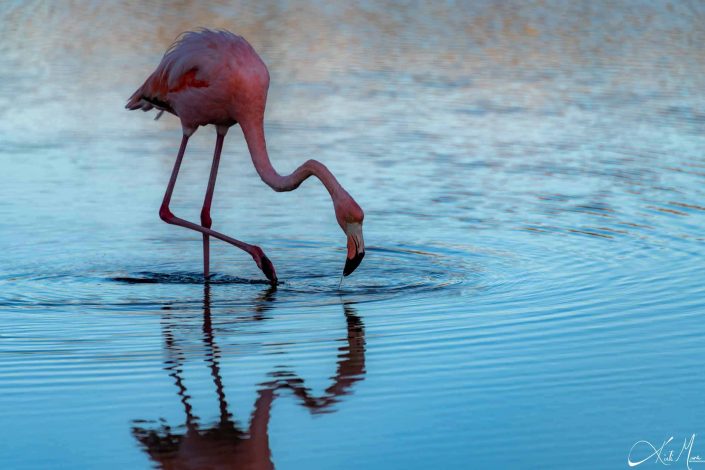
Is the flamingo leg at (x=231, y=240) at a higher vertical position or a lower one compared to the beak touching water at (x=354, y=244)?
lower

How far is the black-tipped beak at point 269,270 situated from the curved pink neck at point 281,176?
0.44m

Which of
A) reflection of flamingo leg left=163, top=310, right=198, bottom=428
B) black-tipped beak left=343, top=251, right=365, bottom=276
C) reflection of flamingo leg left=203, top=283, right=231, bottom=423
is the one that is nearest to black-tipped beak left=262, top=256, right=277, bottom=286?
reflection of flamingo leg left=203, top=283, right=231, bottom=423

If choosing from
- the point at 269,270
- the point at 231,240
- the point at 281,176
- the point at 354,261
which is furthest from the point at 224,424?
the point at 231,240

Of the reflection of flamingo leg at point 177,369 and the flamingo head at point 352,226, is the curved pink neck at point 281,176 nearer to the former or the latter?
the flamingo head at point 352,226

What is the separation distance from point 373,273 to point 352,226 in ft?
2.97

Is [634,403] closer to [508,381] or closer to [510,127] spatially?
[508,381]

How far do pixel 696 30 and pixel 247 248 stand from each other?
13903 millimetres

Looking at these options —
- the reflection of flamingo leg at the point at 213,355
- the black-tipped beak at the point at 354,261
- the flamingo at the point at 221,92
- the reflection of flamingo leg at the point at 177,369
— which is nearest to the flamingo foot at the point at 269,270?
the flamingo at the point at 221,92

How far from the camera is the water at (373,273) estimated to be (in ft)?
16.4

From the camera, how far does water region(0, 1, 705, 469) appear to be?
4.98m

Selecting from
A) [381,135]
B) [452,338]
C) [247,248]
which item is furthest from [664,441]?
[381,135]

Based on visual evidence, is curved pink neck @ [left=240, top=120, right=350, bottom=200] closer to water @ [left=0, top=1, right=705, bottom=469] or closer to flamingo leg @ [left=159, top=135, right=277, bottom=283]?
flamingo leg @ [left=159, top=135, right=277, bottom=283]

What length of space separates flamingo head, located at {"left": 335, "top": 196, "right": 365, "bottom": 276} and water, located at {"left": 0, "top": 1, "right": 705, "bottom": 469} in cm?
25

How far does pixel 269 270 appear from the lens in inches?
303
